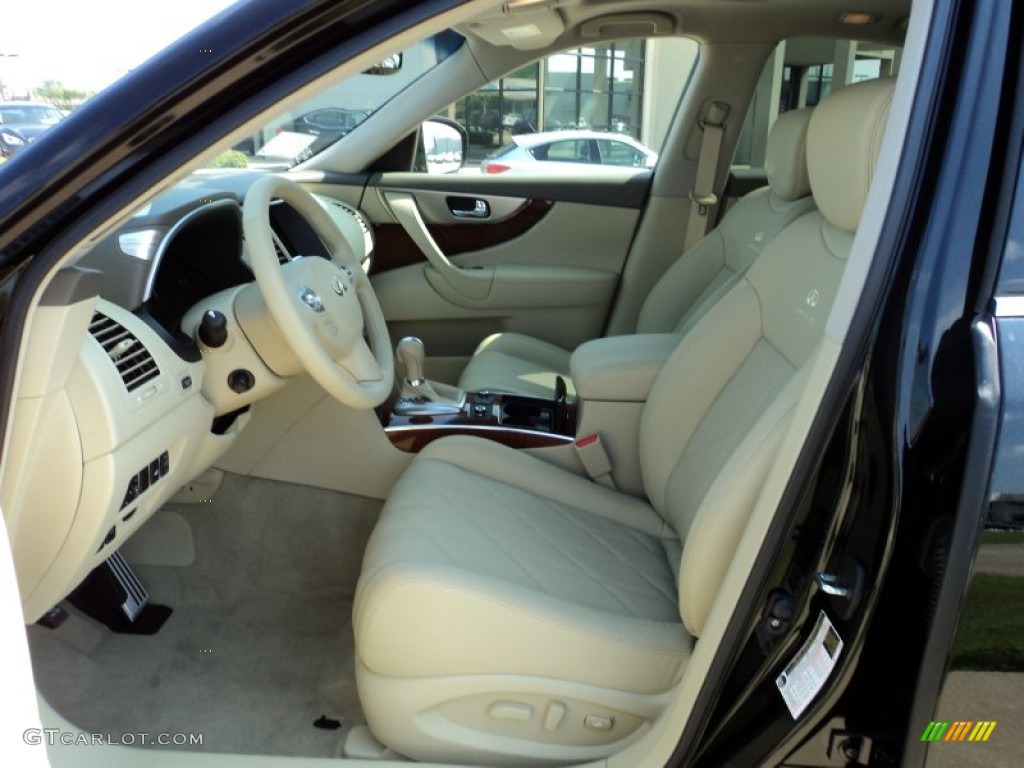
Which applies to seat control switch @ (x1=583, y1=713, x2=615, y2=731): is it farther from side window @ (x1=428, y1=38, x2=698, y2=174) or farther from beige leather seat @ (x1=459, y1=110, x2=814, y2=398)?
side window @ (x1=428, y1=38, x2=698, y2=174)

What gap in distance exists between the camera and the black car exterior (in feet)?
2.82

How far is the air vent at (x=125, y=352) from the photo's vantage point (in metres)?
1.32

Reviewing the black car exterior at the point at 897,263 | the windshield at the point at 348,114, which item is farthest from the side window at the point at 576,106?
the black car exterior at the point at 897,263

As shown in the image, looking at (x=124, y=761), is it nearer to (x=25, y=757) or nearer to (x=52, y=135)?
(x=25, y=757)

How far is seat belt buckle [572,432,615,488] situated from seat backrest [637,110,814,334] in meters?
0.40

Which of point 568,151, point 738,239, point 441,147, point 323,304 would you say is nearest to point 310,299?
point 323,304

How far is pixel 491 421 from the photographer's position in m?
2.16

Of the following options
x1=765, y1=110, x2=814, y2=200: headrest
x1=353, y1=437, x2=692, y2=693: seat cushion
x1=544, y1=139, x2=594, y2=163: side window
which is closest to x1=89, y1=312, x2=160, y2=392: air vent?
x1=353, y1=437, x2=692, y2=693: seat cushion

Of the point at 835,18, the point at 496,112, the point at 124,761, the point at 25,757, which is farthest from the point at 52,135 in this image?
the point at 496,112

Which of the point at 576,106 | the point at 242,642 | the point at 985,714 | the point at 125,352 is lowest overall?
the point at 576,106

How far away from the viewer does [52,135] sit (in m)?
0.90

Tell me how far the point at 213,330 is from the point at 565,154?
126 inches

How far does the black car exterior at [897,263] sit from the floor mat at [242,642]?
94 cm

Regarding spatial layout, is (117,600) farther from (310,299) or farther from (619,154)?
(619,154)
